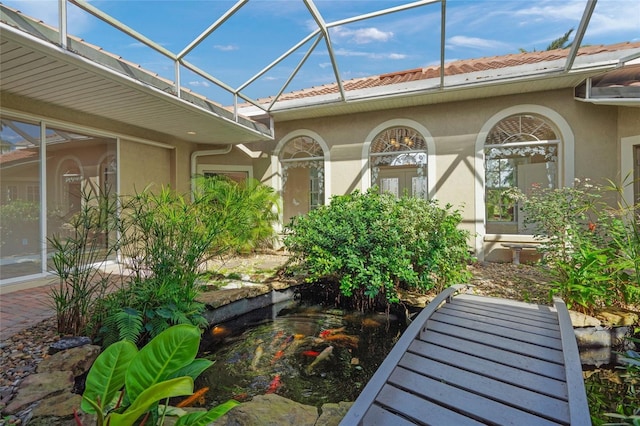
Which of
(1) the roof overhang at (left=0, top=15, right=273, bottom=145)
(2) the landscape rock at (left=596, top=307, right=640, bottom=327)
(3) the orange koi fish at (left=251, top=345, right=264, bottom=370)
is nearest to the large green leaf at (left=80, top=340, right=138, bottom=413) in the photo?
(3) the orange koi fish at (left=251, top=345, right=264, bottom=370)

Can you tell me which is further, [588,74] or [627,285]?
[588,74]

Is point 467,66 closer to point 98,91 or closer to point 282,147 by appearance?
point 282,147

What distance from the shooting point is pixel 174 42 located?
5.83 metres

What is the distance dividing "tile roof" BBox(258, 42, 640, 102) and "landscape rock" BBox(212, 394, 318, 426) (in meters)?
7.36

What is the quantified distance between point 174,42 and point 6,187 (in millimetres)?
3810

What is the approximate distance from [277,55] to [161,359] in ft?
22.5

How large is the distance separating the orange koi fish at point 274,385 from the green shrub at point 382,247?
1.86 meters

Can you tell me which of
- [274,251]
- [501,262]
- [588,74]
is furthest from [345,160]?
[588,74]

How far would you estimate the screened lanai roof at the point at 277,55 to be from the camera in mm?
4773

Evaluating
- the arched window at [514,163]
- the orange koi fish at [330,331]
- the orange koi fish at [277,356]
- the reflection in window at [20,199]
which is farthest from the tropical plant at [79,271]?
the arched window at [514,163]

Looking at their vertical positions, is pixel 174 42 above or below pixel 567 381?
above

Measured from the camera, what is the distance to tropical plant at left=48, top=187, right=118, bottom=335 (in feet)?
11.3

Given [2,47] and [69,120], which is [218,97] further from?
[2,47]

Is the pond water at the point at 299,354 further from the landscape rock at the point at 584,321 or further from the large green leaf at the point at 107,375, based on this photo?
the landscape rock at the point at 584,321
